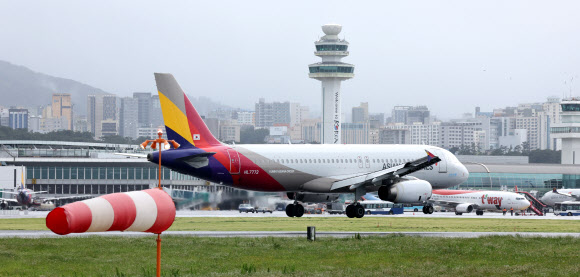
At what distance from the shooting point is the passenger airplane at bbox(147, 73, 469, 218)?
164ft

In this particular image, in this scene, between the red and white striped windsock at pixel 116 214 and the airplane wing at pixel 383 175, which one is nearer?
the red and white striped windsock at pixel 116 214

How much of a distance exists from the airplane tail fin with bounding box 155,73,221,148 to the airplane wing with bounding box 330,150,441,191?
9.75 m

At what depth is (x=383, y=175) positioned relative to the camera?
172 ft

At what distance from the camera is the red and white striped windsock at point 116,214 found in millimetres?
15352

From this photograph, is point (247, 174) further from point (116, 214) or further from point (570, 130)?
point (570, 130)

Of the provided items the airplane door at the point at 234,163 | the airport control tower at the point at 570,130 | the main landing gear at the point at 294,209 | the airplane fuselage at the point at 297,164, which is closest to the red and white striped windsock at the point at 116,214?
the airplane fuselage at the point at 297,164

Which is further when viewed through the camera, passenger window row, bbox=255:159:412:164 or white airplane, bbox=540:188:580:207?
white airplane, bbox=540:188:580:207

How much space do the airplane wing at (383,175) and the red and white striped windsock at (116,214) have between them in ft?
114

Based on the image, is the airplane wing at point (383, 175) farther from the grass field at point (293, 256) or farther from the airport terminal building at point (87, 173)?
the airport terminal building at point (87, 173)

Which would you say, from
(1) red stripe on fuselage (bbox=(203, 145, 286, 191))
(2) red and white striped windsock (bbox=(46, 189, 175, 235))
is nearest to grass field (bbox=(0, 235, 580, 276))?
(2) red and white striped windsock (bbox=(46, 189, 175, 235))

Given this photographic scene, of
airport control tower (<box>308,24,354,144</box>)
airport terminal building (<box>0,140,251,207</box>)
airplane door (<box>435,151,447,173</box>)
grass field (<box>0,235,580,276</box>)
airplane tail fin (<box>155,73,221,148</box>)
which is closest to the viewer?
grass field (<box>0,235,580,276</box>)

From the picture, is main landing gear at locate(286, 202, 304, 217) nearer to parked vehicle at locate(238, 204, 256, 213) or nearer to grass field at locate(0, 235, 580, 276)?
grass field at locate(0, 235, 580, 276)

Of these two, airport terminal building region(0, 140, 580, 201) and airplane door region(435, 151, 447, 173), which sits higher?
airplane door region(435, 151, 447, 173)

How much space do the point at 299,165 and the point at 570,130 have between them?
134 meters
